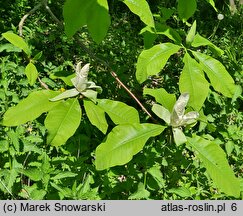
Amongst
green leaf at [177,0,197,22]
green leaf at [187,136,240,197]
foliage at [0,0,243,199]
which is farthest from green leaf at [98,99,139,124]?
green leaf at [177,0,197,22]

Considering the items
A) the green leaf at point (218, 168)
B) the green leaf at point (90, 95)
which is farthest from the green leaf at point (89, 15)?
the green leaf at point (218, 168)

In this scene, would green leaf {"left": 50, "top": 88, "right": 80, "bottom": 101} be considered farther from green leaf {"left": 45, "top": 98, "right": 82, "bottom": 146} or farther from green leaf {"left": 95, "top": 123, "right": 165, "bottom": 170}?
green leaf {"left": 95, "top": 123, "right": 165, "bottom": 170}

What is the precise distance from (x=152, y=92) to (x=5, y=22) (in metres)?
2.72

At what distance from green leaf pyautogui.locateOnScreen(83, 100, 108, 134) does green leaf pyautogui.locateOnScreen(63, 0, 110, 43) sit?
0.75ft

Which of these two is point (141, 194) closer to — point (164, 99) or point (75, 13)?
point (164, 99)

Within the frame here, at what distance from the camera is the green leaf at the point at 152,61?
1.54 m

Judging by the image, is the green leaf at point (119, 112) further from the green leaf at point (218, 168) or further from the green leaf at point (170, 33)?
the green leaf at point (170, 33)

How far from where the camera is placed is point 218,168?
4.21ft

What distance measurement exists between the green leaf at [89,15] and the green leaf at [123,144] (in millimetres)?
332

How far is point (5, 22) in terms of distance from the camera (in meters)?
3.88

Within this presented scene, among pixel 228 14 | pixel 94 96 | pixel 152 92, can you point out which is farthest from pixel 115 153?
pixel 228 14

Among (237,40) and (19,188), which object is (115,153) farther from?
(237,40)

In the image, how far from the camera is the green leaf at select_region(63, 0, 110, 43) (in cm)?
138

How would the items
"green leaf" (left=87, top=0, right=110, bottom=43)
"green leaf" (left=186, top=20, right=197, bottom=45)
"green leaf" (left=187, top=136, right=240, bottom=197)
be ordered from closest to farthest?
1. "green leaf" (left=187, top=136, right=240, bottom=197)
2. "green leaf" (left=87, top=0, right=110, bottom=43)
3. "green leaf" (left=186, top=20, right=197, bottom=45)
